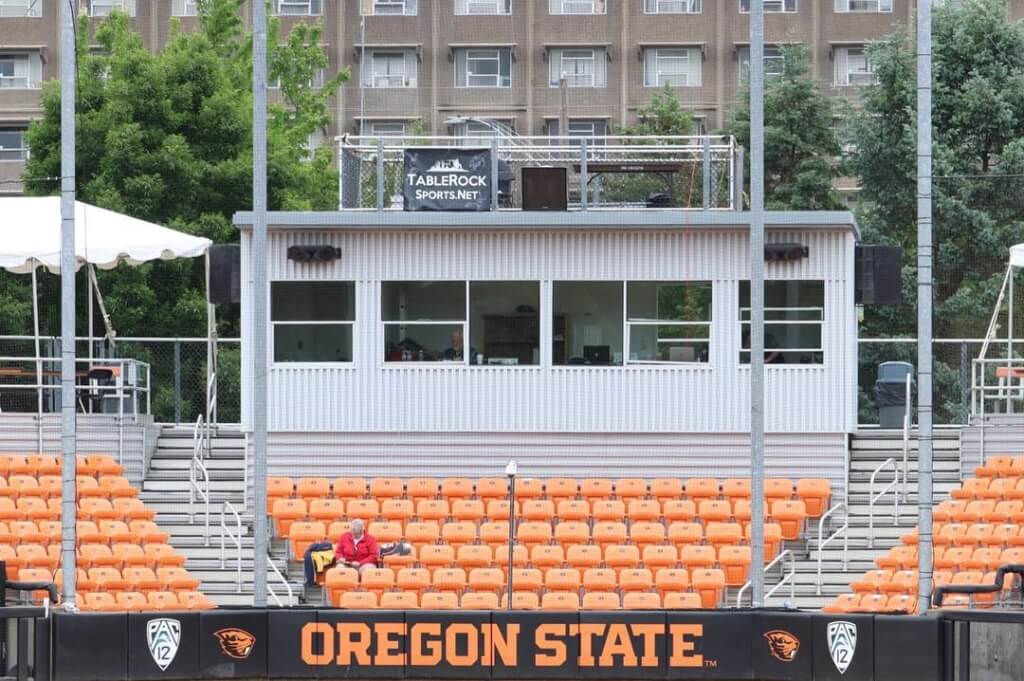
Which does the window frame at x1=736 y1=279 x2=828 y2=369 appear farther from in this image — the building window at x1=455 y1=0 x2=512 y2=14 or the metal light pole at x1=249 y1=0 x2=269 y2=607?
the building window at x1=455 y1=0 x2=512 y2=14

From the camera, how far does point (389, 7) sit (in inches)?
2483

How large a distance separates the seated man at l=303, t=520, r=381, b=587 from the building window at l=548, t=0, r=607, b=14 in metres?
39.2

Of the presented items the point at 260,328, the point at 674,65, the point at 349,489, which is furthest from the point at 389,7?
the point at 260,328

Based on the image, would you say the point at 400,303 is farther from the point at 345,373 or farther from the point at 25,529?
the point at 25,529

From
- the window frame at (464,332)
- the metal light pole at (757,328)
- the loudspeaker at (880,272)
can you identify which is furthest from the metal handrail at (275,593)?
the loudspeaker at (880,272)

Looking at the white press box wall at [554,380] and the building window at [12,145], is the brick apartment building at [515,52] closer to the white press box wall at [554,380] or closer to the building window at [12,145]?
the building window at [12,145]

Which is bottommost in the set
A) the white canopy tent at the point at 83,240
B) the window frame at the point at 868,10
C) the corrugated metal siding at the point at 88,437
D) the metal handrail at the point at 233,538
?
the metal handrail at the point at 233,538

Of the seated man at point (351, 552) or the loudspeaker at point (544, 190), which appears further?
the loudspeaker at point (544, 190)

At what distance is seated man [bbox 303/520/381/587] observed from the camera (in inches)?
1002

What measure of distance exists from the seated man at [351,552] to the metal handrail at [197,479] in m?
2.52

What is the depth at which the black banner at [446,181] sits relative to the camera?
1133 inches

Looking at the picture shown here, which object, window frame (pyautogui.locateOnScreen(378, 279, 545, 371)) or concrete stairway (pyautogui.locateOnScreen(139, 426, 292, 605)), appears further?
window frame (pyautogui.locateOnScreen(378, 279, 545, 371))

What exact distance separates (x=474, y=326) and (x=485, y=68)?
3528cm

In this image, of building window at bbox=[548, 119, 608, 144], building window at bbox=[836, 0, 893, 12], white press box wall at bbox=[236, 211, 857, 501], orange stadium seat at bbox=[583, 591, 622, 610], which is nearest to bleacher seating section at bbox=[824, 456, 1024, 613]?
white press box wall at bbox=[236, 211, 857, 501]
